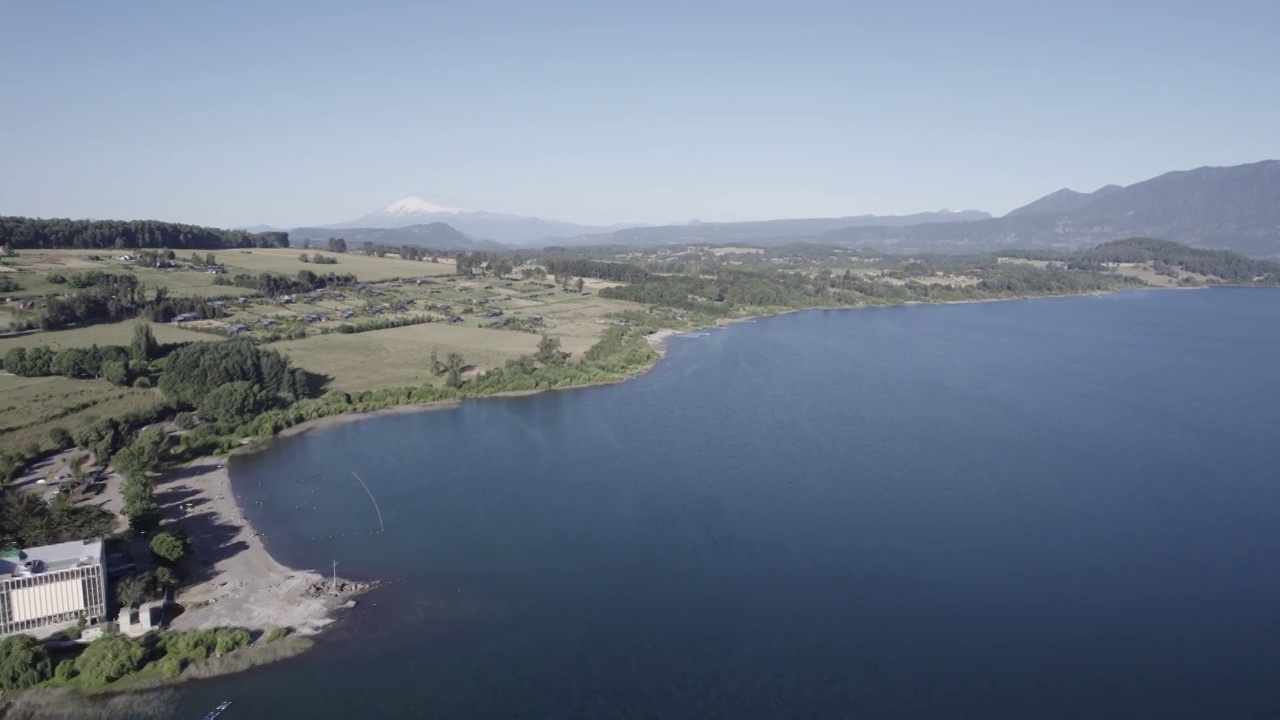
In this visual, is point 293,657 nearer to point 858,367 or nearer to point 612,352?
point 612,352

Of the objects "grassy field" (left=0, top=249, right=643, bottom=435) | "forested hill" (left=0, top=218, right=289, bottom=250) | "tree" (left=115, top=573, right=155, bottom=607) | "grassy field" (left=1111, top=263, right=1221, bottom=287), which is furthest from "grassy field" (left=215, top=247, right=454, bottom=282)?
"grassy field" (left=1111, top=263, right=1221, bottom=287)

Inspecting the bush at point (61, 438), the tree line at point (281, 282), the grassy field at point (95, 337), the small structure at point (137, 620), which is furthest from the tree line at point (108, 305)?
the small structure at point (137, 620)

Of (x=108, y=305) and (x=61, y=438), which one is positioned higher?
(x=108, y=305)

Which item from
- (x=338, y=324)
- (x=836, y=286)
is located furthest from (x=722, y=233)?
(x=338, y=324)

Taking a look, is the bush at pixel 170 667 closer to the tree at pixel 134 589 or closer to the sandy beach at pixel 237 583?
the sandy beach at pixel 237 583

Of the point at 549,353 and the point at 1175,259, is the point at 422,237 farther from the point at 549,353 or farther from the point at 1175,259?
the point at 549,353

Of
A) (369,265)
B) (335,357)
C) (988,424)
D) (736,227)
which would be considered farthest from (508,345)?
(736,227)
